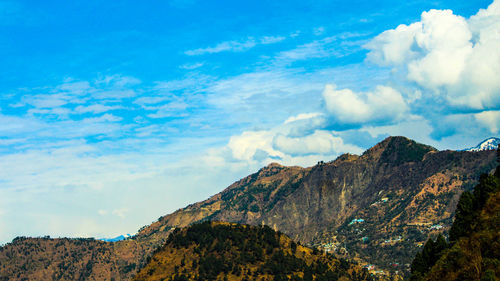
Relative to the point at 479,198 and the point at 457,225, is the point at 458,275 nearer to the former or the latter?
the point at 457,225

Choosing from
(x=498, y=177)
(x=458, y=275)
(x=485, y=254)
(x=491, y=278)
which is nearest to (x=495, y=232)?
(x=485, y=254)

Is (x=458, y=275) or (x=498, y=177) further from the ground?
(x=498, y=177)

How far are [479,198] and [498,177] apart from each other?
16.9 m

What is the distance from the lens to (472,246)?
9219 cm

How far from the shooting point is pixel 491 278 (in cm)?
7138

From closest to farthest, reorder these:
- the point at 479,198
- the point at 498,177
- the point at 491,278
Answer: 1. the point at 491,278
2. the point at 479,198
3. the point at 498,177

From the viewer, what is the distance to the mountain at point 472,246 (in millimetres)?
81438

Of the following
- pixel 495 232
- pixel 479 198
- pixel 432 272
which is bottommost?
pixel 432 272

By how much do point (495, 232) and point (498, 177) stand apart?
5973cm

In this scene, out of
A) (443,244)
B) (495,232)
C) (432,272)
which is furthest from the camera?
(443,244)

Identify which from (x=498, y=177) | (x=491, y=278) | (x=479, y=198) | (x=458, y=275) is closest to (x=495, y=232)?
(x=458, y=275)

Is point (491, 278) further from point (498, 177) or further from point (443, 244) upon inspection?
point (498, 177)

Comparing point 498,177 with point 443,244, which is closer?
point 443,244

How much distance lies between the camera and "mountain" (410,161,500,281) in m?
81.4
